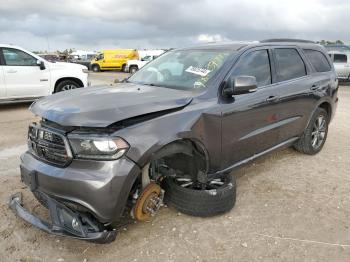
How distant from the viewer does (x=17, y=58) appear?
9586 mm

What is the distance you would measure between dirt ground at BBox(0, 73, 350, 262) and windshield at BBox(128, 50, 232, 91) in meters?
1.36

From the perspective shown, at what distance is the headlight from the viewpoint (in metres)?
2.80

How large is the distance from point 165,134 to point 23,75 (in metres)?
7.76

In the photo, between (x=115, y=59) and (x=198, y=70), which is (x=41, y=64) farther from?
(x=115, y=59)

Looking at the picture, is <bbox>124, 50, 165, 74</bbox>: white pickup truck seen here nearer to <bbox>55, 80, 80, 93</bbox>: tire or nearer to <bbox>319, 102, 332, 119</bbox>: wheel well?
<bbox>55, 80, 80, 93</bbox>: tire

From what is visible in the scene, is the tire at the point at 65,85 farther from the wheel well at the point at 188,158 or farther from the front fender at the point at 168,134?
the front fender at the point at 168,134

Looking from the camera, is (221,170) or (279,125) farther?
(279,125)

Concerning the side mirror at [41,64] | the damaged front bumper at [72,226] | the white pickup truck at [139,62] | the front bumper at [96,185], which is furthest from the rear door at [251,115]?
the white pickup truck at [139,62]

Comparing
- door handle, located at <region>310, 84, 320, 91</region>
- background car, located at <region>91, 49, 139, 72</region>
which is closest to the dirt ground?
door handle, located at <region>310, 84, 320, 91</region>

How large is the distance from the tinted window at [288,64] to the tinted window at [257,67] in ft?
0.81

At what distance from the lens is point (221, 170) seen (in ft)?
12.5

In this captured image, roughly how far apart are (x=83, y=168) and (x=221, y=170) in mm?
1538

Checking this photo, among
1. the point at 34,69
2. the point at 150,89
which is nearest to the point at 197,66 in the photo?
the point at 150,89

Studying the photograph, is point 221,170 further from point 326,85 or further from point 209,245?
point 326,85
